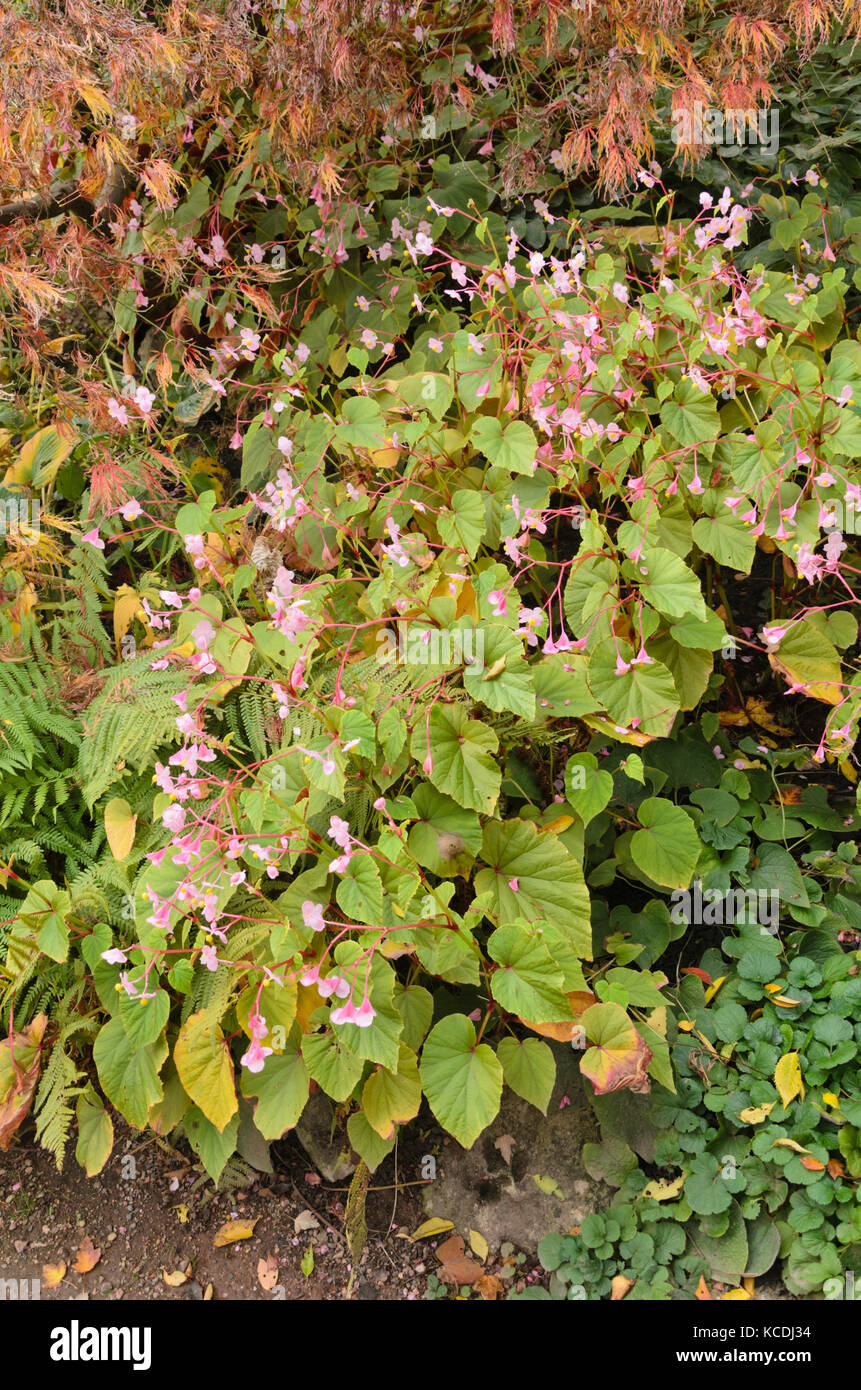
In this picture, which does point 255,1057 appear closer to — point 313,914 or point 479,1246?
point 313,914

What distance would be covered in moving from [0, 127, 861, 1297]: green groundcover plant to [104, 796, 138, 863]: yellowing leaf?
1cm

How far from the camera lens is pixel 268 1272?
2023 mm

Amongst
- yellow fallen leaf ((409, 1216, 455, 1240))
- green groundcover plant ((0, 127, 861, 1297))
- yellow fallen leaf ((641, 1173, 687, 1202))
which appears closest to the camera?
green groundcover plant ((0, 127, 861, 1297))

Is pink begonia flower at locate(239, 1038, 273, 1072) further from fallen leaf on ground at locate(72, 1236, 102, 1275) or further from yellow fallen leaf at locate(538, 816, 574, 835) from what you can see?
fallen leaf on ground at locate(72, 1236, 102, 1275)

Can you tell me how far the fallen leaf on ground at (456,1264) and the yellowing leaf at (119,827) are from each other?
1002mm

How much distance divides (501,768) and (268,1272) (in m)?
1.12

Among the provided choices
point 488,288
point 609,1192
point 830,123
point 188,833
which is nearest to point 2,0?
point 488,288

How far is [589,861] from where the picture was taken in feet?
7.13

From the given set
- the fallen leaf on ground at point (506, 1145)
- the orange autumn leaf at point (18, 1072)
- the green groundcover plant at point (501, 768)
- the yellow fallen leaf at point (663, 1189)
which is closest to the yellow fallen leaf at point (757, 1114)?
the green groundcover plant at point (501, 768)

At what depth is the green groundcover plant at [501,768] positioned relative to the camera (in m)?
1.75

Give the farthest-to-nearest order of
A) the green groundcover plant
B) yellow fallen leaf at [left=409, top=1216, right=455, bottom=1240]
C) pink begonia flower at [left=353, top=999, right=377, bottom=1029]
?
yellow fallen leaf at [left=409, top=1216, right=455, bottom=1240]
the green groundcover plant
pink begonia flower at [left=353, top=999, right=377, bottom=1029]

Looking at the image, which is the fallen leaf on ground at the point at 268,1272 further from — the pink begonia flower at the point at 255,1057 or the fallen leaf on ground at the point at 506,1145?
the pink begonia flower at the point at 255,1057

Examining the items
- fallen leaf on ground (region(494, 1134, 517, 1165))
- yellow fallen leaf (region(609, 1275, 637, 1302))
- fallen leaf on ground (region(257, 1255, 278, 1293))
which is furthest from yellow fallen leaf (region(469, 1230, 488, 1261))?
fallen leaf on ground (region(257, 1255, 278, 1293))

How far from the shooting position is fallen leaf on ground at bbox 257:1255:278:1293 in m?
2.01
